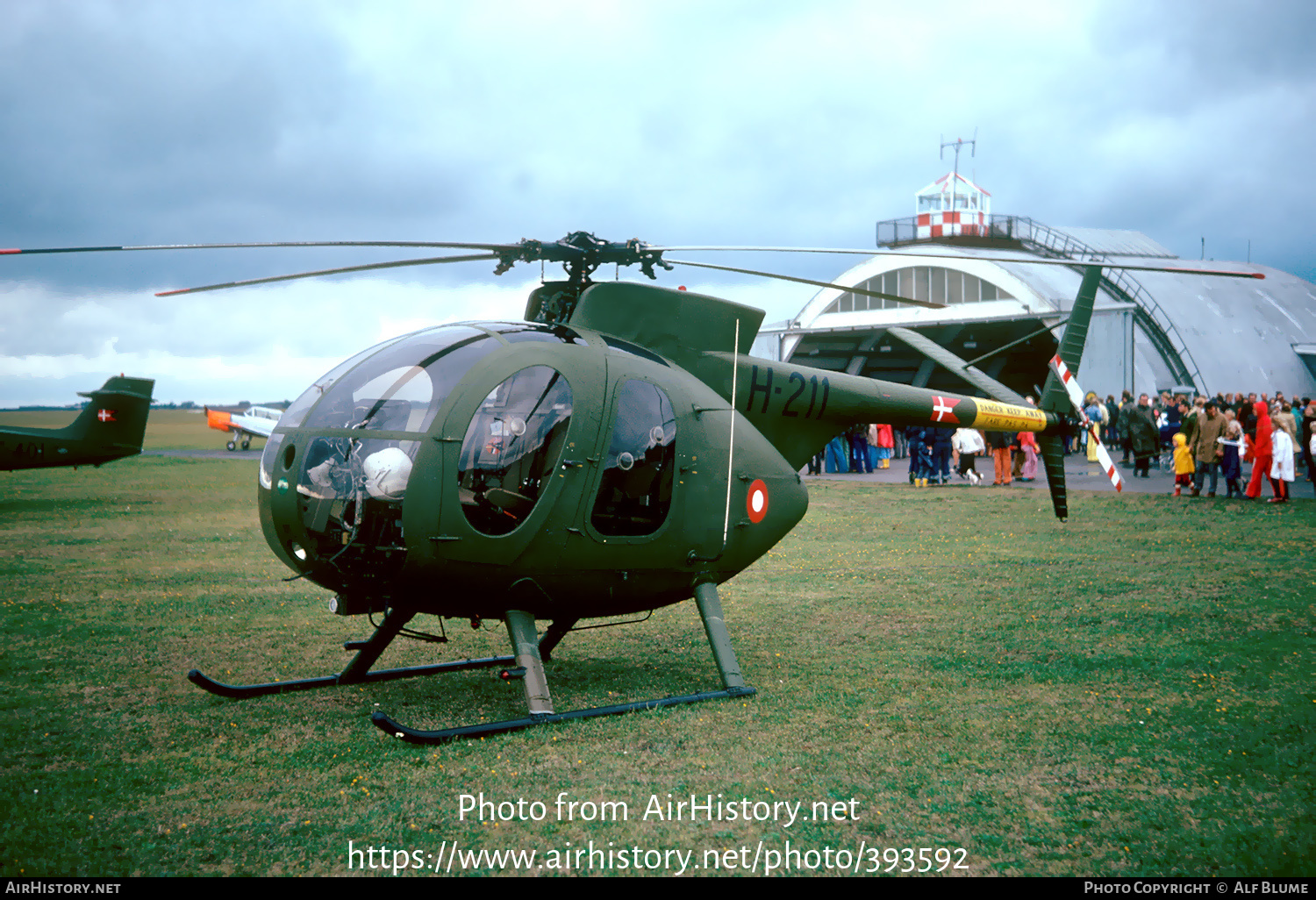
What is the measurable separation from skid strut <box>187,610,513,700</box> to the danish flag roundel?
237 centimetres

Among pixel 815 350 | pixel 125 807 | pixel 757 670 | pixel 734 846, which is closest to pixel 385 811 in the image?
pixel 125 807

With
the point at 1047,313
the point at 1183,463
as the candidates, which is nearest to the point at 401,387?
the point at 1183,463

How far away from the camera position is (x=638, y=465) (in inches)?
246

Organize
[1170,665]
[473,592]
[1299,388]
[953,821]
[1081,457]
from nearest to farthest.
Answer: [953,821], [473,592], [1170,665], [1081,457], [1299,388]

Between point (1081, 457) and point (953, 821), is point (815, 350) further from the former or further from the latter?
point (953, 821)

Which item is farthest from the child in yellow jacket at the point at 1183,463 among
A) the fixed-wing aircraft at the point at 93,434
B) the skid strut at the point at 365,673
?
the fixed-wing aircraft at the point at 93,434

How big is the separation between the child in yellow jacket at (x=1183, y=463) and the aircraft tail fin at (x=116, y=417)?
23.2 m

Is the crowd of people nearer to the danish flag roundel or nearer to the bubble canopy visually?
the danish flag roundel

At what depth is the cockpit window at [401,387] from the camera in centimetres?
570

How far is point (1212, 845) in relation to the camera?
434cm

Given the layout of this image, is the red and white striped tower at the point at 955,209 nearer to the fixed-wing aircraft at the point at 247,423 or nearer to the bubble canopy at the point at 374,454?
the fixed-wing aircraft at the point at 247,423

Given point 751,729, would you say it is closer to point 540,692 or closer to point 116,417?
point 540,692

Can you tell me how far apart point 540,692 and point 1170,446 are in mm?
27257

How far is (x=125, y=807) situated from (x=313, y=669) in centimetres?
277
